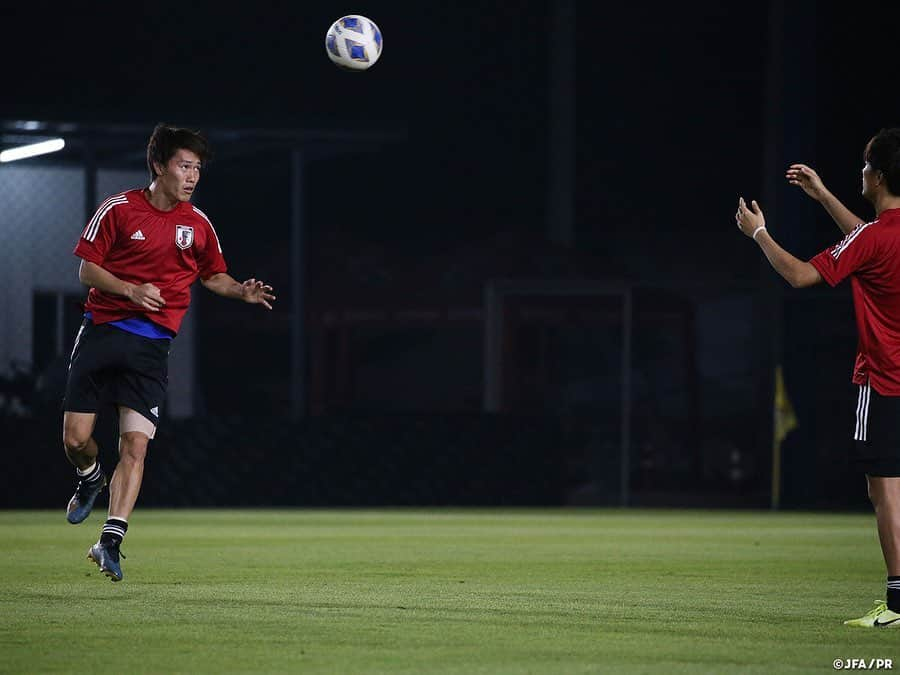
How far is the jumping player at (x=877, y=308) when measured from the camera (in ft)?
24.9

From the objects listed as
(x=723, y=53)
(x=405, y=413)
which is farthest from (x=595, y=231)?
(x=405, y=413)

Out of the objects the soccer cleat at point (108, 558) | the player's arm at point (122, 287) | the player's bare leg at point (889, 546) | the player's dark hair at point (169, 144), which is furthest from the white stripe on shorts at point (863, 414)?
the player's dark hair at point (169, 144)

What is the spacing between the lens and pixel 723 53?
31.2 metres

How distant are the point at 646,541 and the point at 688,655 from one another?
8.52 meters

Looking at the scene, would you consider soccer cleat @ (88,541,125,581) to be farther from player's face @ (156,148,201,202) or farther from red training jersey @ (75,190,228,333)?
player's face @ (156,148,201,202)

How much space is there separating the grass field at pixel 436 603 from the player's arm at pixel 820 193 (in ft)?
5.88

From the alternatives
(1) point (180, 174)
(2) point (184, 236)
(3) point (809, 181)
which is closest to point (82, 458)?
(2) point (184, 236)

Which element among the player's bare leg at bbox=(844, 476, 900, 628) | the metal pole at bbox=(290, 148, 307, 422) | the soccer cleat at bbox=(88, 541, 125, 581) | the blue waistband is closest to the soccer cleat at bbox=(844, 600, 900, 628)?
the player's bare leg at bbox=(844, 476, 900, 628)

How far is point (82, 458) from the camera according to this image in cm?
981

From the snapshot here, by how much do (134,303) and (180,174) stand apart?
752 millimetres

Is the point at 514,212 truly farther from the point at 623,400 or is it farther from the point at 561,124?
the point at 623,400

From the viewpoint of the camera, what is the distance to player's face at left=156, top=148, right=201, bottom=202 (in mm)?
9414

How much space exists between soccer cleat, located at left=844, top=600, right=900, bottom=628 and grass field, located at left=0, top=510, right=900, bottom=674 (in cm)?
11

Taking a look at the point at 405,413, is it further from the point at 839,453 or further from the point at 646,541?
the point at 646,541
